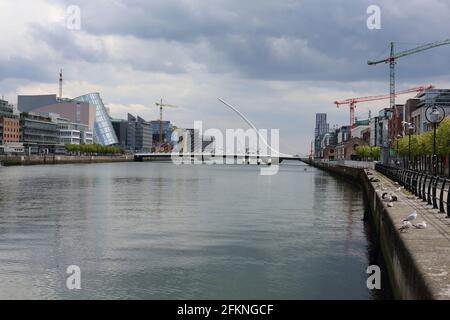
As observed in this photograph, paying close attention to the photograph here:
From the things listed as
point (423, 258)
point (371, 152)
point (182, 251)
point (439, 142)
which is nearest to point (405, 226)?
point (423, 258)

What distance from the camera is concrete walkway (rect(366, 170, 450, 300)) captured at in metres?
11.0

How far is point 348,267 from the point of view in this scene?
2277 cm

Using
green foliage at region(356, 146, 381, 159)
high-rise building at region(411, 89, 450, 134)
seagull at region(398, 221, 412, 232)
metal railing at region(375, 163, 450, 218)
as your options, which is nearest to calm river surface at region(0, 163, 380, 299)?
seagull at region(398, 221, 412, 232)

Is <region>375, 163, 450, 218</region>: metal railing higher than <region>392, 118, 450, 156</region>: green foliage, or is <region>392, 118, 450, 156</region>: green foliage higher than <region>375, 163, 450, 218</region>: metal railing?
<region>392, 118, 450, 156</region>: green foliage

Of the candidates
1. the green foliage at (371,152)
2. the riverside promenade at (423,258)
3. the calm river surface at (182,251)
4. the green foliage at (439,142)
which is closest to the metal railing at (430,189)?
the riverside promenade at (423,258)

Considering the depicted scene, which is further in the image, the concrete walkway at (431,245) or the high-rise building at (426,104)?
the high-rise building at (426,104)

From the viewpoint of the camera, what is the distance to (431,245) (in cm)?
1485

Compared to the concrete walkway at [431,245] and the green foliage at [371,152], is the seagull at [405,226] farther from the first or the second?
the green foliage at [371,152]

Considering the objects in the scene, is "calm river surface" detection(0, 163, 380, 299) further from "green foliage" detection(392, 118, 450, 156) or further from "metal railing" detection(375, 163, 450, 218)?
"green foliage" detection(392, 118, 450, 156)

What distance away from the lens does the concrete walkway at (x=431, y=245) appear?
11.0 m
